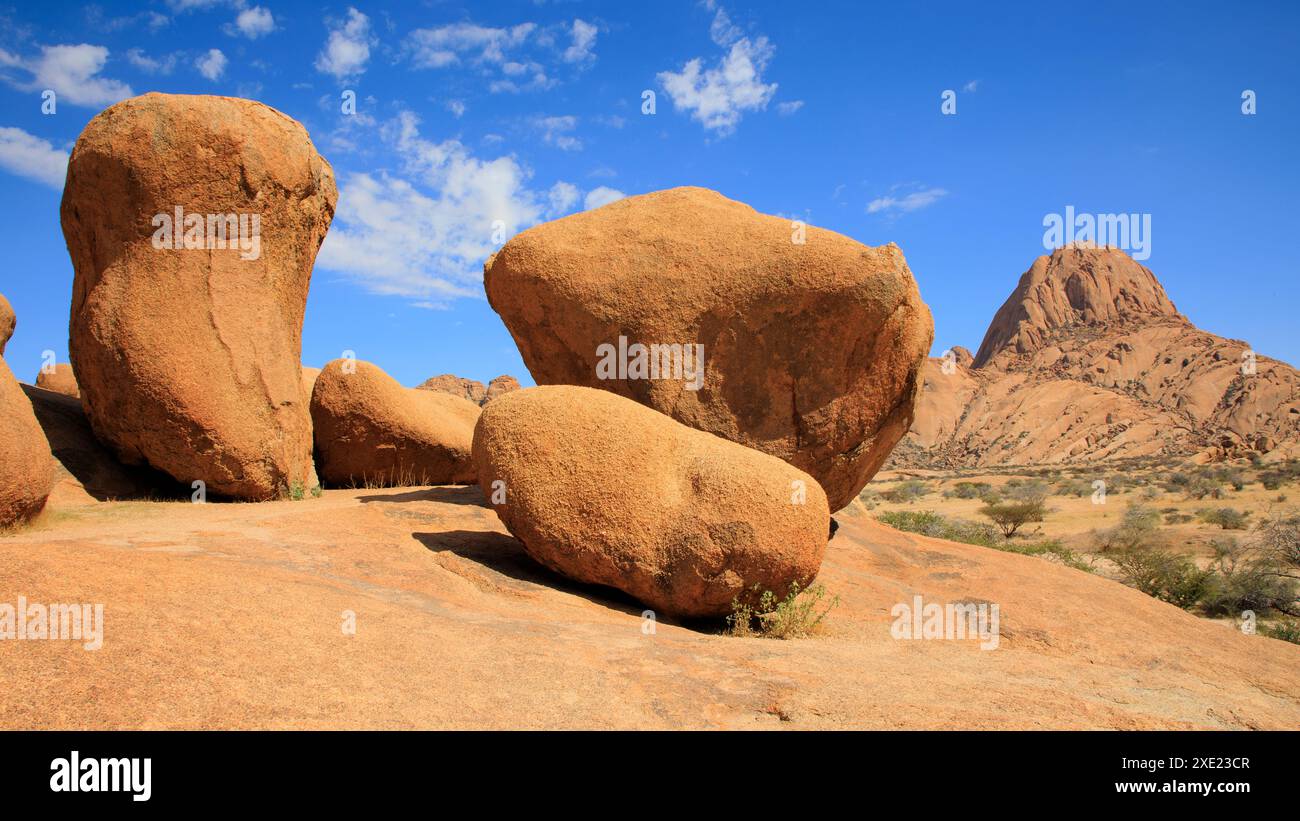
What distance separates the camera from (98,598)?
10.7 feet

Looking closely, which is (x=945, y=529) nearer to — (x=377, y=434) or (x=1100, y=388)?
(x=377, y=434)

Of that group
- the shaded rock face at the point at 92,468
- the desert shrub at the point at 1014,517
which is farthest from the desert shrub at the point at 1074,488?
the shaded rock face at the point at 92,468

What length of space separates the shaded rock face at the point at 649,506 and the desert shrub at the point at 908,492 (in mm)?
22459

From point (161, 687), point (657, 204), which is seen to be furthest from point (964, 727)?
point (657, 204)

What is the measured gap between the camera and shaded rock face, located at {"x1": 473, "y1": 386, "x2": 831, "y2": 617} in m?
5.28

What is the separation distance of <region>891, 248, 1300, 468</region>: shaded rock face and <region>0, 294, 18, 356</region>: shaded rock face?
35.0 metres

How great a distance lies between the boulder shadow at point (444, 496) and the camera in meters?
7.55

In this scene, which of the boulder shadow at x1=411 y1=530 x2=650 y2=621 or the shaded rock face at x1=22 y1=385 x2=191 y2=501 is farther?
the shaded rock face at x1=22 y1=385 x2=191 y2=501

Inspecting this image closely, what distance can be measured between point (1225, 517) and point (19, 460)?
21.0 metres

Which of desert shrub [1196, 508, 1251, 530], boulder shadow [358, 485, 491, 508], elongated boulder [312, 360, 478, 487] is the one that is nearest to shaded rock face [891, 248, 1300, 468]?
desert shrub [1196, 508, 1251, 530]

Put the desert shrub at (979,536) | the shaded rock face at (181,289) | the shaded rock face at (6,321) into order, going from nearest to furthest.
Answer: the shaded rock face at (181,289) → the shaded rock face at (6,321) → the desert shrub at (979,536)

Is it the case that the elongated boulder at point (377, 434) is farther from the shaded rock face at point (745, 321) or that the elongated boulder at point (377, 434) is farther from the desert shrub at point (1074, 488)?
the desert shrub at point (1074, 488)

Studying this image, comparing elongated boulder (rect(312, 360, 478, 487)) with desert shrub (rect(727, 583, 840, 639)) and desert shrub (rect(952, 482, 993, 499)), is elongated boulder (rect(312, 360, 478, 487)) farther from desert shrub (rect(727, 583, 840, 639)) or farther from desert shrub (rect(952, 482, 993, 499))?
desert shrub (rect(952, 482, 993, 499))
